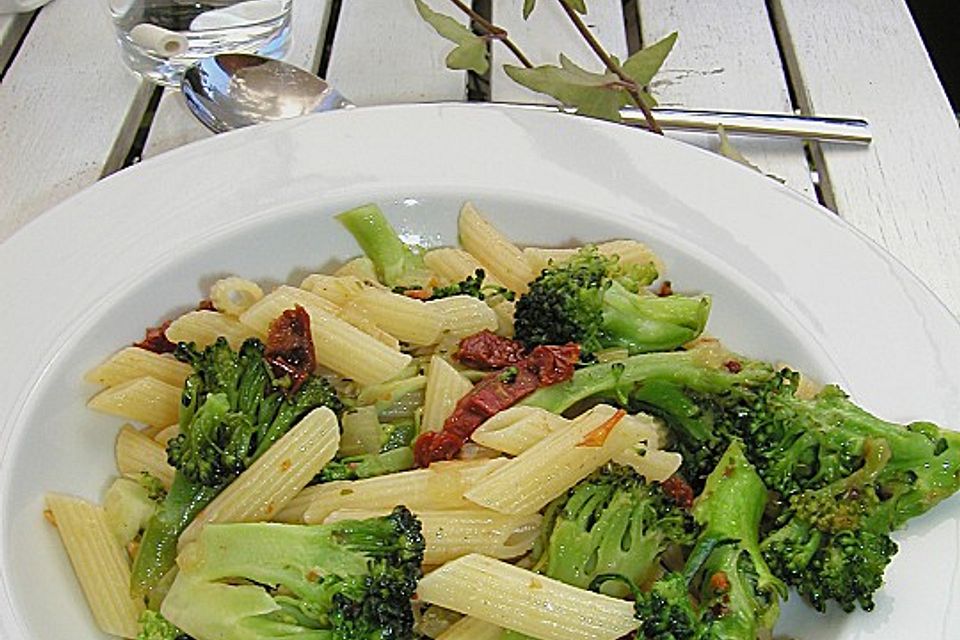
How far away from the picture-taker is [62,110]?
2172 mm

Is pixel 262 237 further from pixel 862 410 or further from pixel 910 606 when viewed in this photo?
pixel 910 606

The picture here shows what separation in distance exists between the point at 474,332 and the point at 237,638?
0.56m

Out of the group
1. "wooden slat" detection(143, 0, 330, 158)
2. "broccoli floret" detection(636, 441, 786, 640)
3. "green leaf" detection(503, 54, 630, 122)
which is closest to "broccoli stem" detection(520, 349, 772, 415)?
"broccoli floret" detection(636, 441, 786, 640)

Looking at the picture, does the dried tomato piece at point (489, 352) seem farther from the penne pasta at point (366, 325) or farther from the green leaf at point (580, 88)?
the green leaf at point (580, 88)

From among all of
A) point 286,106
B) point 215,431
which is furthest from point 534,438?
point 286,106

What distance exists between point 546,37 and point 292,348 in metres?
1.24

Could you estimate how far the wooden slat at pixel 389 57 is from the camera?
7.38ft

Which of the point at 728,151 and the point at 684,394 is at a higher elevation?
the point at 728,151

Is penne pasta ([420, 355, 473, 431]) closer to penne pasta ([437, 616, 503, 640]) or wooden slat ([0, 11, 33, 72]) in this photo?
penne pasta ([437, 616, 503, 640])

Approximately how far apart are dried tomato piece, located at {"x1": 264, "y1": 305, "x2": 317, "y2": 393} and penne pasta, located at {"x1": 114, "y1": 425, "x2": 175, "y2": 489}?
0.19m

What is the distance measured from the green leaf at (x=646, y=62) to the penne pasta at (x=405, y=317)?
630 millimetres

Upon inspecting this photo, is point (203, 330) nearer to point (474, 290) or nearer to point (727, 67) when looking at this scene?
point (474, 290)

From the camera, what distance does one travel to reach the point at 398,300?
1.51m

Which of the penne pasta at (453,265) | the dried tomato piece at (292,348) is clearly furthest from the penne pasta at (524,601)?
the penne pasta at (453,265)
